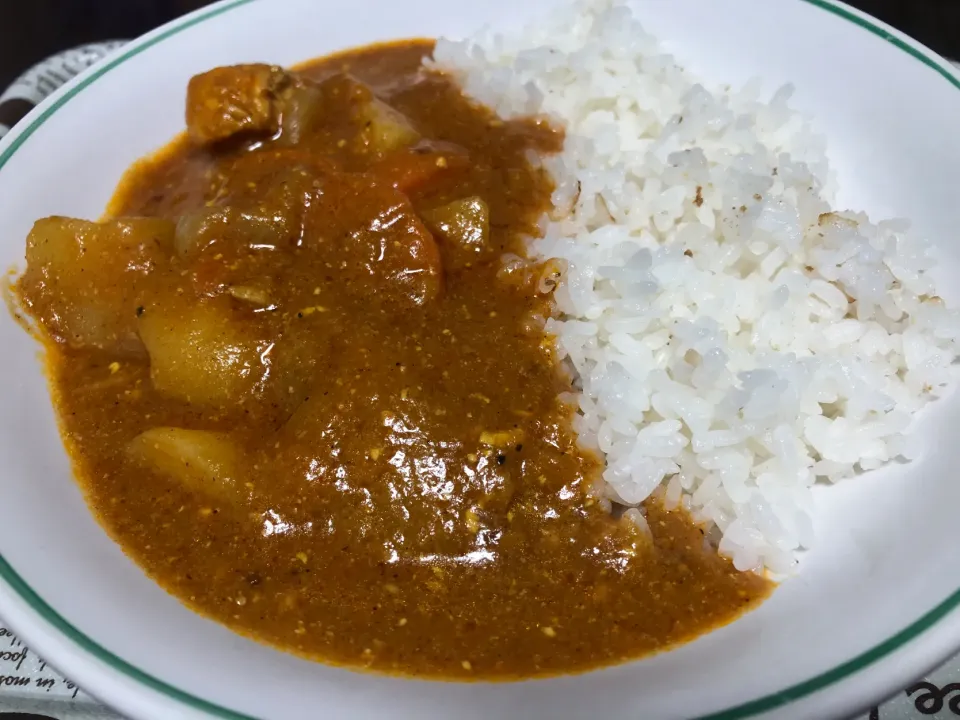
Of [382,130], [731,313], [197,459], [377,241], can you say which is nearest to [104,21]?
[382,130]

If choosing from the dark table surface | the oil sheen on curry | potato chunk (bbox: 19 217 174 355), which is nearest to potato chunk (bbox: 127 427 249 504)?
the oil sheen on curry

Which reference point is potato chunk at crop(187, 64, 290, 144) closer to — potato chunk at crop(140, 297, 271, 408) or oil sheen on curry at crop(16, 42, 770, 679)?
oil sheen on curry at crop(16, 42, 770, 679)

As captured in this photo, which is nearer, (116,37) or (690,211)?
(690,211)

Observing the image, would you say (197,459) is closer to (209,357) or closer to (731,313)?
(209,357)

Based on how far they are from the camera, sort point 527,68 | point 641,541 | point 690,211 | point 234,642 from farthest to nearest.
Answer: point 527,68 < point 690,211 < point 641,541 < point 234,642

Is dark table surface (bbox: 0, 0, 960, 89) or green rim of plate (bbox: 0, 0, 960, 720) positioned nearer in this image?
green rim of plate (bbox: 0, 0, 960, 720)


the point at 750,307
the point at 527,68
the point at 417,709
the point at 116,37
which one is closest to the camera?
the point at 417,709

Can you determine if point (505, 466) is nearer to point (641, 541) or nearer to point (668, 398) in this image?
point (641, 541)

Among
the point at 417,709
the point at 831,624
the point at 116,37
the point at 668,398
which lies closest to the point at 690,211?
the point at 668,398

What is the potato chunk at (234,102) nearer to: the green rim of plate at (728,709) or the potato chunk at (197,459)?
the potato chunk at (197,459)
